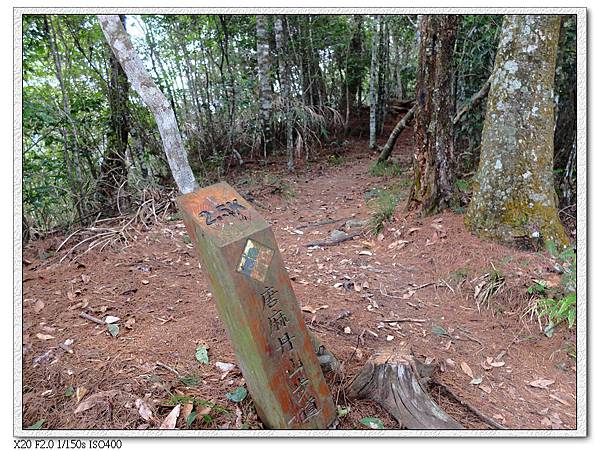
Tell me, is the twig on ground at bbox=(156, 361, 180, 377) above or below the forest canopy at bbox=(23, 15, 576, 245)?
below

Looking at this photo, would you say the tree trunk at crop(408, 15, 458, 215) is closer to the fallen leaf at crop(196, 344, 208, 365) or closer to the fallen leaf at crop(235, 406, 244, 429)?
the fallen leaf at crop(196, 344, 208, 365)

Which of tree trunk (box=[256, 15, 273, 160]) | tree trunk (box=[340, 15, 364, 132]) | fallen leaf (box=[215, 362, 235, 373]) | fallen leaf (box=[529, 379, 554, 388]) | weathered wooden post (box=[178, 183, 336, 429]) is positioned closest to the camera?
weathered wooden post (box=[178, 183, 336, 429])

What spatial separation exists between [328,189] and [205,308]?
4.46 m

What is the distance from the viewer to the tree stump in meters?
2.26

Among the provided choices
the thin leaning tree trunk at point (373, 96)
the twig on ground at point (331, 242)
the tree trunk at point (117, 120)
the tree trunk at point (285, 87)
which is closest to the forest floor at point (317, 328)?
the twig on ground at point (331, 242)

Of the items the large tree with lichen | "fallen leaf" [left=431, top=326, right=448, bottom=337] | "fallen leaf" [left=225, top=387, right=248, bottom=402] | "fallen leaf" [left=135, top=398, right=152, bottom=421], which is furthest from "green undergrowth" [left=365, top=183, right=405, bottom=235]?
"fallen leaf" [left=135, top=398, right=152, bottom=421]

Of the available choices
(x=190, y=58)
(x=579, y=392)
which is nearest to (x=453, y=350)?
(x=579, y=392)

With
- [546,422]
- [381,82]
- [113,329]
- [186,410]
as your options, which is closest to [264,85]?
[381,82]

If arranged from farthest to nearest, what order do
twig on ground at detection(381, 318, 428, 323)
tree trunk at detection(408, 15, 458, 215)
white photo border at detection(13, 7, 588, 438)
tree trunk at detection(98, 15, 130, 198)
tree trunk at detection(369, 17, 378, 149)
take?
tree trunk at detection(369, 17, 378, 149) < tree trunk at detection(98, 15, 130, 198) < tree trunk at detection(408, 15, 458, 215) < twig on ground at detection(381, 318, 428, 323) < white photo border at detection(13, 7, 588, 438)

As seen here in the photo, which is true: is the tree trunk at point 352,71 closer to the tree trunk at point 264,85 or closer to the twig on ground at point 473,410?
the tree trunk at point 264,85

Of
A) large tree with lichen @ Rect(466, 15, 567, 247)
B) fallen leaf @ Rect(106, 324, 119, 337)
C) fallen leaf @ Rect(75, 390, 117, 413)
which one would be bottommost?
fallen leaf @ Rect(75, 390, 117, 413)

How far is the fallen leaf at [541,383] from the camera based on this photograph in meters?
2.71

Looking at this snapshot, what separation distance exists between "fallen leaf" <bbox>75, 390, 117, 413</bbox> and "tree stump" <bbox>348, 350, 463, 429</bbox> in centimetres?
136

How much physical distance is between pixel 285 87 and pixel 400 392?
21.9 feet
